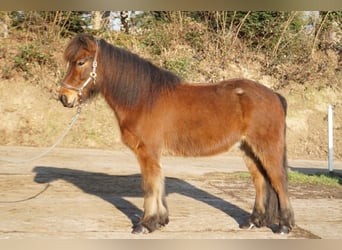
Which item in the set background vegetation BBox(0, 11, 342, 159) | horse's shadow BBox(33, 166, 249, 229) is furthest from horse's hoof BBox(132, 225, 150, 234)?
background vegetation BBox(0, 11, 342, 159)

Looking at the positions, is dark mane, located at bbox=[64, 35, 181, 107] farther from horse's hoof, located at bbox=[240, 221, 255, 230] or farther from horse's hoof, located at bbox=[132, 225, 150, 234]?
horse's hoof, located at bbox=[240, 221, 255, 230]

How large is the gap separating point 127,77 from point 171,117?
0.76 m

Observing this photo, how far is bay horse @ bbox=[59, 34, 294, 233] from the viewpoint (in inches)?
185

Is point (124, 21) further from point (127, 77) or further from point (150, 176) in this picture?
point (150, 176)

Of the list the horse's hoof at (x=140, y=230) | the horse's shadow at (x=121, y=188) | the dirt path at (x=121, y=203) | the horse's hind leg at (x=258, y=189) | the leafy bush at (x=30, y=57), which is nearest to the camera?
the horse's hoof at (x=140, y=230)

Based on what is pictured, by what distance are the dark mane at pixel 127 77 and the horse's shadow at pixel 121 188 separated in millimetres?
1650

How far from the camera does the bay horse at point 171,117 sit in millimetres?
4703

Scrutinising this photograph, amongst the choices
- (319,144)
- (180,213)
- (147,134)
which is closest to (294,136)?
(319,144)

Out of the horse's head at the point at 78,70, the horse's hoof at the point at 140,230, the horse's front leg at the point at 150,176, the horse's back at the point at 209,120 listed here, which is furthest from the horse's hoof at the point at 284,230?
the horse's head at the point at 78,70

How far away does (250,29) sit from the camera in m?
17.6

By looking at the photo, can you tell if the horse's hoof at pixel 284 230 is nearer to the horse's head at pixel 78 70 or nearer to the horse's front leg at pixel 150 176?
the horse's front leg at pixel 150 176

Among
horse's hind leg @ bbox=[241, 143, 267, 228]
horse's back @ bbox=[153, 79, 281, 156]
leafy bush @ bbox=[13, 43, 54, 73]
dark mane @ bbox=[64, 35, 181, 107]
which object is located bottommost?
horse's hind leg @ bbox=[241, 143, 267, 228]

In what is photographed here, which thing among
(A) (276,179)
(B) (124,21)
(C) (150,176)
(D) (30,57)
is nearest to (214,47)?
(B) (124,21)

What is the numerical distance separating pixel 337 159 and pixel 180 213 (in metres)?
10.4
